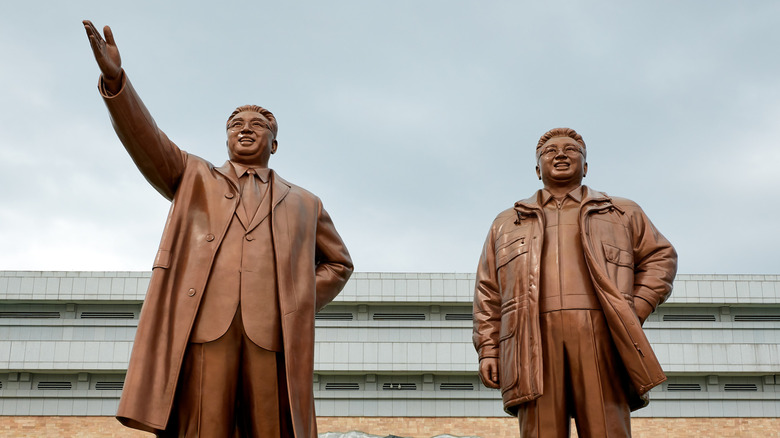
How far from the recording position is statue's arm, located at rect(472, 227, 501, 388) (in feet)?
20.8

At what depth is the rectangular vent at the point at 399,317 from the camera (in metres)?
26.0

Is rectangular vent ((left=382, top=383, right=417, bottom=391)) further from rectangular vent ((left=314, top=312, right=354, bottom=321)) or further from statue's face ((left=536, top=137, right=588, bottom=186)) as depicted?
statue's face ((left=536, top=137, right=588, bottom=186))

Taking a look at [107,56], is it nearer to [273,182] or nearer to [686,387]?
[273,182]

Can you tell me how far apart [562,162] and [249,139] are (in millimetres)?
2283

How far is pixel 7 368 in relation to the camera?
82.0 feet

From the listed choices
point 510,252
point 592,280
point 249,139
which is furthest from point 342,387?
point 249,139

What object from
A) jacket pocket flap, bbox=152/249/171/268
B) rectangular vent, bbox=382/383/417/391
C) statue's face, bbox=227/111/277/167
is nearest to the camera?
Answer: jacket pocket flap, bbox=152/249/171/268

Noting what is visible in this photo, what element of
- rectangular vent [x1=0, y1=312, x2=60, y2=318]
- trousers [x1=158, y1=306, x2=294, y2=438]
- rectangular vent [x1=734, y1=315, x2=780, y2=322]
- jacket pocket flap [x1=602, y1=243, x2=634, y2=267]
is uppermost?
rectangular vent [x1=734, y1=315, x2=780, y2=322]

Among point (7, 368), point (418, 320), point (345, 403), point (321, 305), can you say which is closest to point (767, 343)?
point (418, 320)

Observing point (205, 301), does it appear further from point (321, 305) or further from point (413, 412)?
point (413, 412)

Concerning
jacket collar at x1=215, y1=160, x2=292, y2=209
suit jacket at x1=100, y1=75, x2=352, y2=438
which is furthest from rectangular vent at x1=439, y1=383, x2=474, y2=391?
jacket collar at x1=215, y1=160, x2=292, y2=209

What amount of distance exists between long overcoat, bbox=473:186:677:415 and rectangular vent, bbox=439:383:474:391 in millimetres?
18972

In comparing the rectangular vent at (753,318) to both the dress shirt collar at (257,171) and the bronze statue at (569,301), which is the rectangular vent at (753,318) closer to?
the bronze statue at (569,301)

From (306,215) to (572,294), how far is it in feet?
6.09
